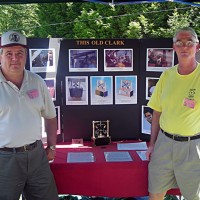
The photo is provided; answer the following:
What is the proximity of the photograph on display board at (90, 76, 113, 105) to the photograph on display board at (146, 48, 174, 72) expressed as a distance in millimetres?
366

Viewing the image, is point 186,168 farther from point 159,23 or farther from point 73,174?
point 159,23

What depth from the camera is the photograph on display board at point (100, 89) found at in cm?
301

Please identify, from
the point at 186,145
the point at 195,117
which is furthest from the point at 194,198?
the point at 195,117

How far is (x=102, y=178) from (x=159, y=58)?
110cm

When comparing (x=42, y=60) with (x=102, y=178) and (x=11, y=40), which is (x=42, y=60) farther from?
(x=102, y=178)

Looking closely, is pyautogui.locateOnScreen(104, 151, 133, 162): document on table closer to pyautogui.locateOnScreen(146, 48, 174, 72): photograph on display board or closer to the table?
the table

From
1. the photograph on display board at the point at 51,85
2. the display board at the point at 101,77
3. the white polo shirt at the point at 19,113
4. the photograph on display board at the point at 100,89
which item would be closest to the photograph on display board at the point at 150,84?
the display board at the point at 101,77

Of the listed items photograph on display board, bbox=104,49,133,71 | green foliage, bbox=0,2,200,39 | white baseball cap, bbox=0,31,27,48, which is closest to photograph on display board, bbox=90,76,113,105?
photograph on display board, bbox=104,49,133,71

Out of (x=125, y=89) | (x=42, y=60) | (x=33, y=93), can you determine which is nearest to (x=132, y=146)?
(x=125, y=89)

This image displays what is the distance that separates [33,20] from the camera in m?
15.8

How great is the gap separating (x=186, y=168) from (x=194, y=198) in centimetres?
21

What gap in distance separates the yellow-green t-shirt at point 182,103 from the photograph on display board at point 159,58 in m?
0.69

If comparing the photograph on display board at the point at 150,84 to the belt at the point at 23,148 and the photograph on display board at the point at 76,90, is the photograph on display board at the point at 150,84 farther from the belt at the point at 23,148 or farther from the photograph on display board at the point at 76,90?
the belt at the point at 23,148

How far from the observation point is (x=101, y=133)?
3.08 meters
